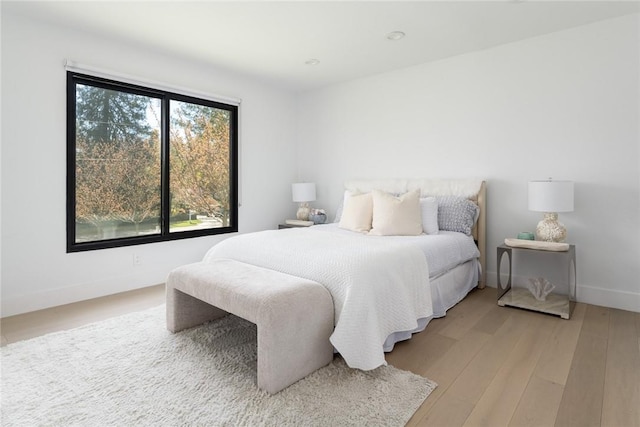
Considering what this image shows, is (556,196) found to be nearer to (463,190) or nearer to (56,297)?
(463,190)

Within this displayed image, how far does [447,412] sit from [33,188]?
3.39 metres

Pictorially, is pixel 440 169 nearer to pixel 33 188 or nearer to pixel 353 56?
pixel 353 56

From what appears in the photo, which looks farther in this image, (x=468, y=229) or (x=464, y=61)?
(x=464, y=61)

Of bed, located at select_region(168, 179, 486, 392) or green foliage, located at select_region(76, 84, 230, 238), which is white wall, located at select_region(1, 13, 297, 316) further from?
bed, located at select_region(168, 179, 486, 392)

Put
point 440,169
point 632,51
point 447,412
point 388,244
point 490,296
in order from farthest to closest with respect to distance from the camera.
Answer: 1. point 440,169
2. point 490,296
3. point 632,51
4. point 388,244
5. point 447,412

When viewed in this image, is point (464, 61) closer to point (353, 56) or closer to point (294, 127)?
point (353, 56)

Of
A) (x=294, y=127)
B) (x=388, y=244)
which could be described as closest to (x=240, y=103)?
(x=294, y=127)

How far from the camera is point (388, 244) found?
258 centimetres

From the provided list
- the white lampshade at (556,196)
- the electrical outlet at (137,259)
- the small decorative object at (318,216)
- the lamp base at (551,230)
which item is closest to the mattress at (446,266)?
the lamp base at (551,230)

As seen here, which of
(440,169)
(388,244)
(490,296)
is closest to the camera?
(388,244)

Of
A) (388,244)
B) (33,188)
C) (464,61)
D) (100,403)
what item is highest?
(464,61)

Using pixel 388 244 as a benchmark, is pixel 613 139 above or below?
above

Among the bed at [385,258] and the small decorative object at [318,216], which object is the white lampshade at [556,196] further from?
the small decorative object at [318,216]

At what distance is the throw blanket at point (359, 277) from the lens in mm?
1898
